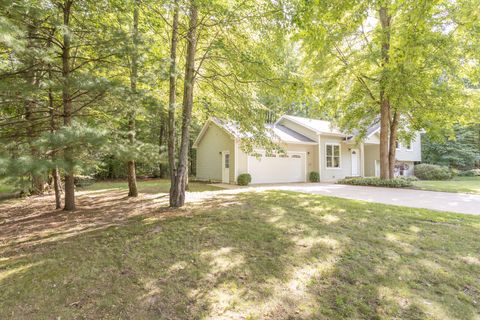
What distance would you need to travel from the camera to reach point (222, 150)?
16422mm

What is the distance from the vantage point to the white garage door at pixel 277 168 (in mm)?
15680

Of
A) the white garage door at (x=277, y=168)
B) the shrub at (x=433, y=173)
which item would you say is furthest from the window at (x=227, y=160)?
the shrub at (x=433, y=173)

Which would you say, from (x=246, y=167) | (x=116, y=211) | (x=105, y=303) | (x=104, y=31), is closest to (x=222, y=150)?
(x=246, y=167)

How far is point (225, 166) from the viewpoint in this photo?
16.2 meters

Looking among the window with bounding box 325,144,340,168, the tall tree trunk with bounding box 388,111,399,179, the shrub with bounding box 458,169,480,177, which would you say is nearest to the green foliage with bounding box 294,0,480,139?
the tall tree trunk with bounding box 388,111,399,179

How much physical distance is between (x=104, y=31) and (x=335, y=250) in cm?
639

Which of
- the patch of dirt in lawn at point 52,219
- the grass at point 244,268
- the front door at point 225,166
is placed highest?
the front door at point 225,166

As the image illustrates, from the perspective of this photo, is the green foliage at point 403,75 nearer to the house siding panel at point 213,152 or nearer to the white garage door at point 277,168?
the white garage door at point 277,168

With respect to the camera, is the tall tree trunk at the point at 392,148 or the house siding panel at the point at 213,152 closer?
the tall tree trunk at the point at 392,148

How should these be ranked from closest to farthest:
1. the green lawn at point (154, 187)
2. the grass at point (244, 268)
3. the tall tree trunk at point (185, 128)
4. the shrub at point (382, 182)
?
the grass at point (244, 268) → the tall tree trunk at point (185, 128) → the green lawn at point (154, 187) → the shrub at point (382, 182)

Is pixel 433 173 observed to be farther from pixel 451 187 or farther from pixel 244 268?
pixel 244 268

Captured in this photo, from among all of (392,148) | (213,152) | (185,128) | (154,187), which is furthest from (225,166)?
(392,148)

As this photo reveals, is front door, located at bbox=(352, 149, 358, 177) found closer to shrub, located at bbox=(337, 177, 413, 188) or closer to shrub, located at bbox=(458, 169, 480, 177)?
shrub, located at bbox=(337, 177, 413, 188)

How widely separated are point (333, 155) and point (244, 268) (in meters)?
16.1
